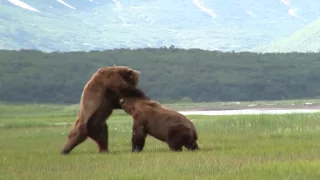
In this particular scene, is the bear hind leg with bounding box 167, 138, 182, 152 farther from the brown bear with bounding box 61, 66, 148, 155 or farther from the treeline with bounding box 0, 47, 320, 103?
the treeline with bounding box 0, 47, 320, 103

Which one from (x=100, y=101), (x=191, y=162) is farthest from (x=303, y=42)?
(x=191, y=162)

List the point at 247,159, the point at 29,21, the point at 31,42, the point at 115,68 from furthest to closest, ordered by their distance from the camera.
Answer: the point at 29,21
the point at 31,42
the point at 115,68
the point at 247,159

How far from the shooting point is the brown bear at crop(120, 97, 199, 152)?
1254 cm

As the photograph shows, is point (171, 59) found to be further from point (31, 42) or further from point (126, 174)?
point (31, 42)

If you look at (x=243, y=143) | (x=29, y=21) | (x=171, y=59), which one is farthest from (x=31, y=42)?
(x=243, y=143)

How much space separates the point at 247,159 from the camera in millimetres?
10320

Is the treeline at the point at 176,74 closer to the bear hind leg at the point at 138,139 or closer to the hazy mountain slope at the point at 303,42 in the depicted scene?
the hazy mountain slope at the point at 303,42

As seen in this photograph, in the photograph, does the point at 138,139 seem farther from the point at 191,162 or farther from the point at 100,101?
the point at 191,162

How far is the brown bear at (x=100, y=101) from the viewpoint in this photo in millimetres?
12844

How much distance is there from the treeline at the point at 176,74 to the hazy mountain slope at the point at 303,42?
50130 mm

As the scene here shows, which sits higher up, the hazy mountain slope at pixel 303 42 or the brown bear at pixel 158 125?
the hazy mountain slope at pixel 303 42

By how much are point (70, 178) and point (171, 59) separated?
74.3 m

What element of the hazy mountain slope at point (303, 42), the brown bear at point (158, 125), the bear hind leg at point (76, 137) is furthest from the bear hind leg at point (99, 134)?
the hazy mountain slope at point (303, 42)

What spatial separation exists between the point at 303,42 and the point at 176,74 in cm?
6765
